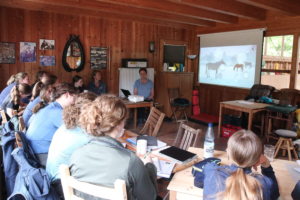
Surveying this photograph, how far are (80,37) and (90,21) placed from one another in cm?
48

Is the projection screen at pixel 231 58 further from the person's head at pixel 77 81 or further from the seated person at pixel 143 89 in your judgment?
the person's head at pixel 77 81

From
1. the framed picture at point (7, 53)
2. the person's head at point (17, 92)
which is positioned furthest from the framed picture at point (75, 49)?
the person's head at point (17, 92)

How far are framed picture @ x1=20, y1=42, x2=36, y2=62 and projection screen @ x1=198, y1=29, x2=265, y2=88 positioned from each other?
470 cm

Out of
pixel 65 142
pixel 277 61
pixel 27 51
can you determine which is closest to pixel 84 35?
pixel 27 51

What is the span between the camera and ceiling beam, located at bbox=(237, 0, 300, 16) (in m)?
4.42

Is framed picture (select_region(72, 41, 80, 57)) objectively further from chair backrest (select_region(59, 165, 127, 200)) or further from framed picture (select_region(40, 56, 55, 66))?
chair backrest (select_region(59, 165, 127, 200))

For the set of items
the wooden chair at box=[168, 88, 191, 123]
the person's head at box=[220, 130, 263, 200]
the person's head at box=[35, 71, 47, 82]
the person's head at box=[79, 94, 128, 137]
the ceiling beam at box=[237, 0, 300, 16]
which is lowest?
the wooden chair at box=[168, 88, 191, 123]

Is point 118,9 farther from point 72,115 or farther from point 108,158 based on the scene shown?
point 108,158

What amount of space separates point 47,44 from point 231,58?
4.68 meters

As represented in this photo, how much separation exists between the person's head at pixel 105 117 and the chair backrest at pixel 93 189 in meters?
0.27

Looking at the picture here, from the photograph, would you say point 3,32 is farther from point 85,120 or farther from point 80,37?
point 85,120

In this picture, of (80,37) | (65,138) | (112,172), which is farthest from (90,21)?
(112,172)

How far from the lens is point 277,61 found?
5969 mm

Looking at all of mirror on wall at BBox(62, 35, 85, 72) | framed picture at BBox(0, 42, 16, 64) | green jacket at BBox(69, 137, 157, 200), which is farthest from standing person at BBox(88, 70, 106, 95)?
green jacket at BBox(69, 137, 157, 200)
